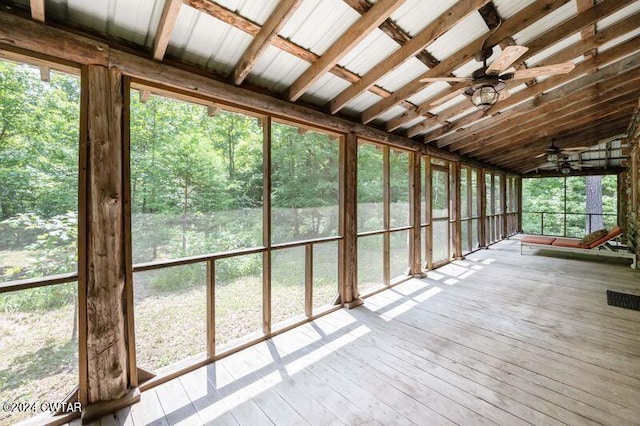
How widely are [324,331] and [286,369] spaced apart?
0.83 meters

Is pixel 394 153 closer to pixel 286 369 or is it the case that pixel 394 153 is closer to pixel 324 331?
pixel 324 331

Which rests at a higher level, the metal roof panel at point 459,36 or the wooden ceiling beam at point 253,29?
the metal roof panel at point 459,36

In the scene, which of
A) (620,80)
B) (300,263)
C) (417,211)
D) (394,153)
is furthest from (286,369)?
(620,80)

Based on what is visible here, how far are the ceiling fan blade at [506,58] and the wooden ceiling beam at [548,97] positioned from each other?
9.66ft

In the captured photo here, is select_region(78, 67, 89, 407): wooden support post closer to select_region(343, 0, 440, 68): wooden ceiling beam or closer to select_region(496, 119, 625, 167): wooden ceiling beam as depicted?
select_region(343, 0, 440, 68): wooden ceiling beam

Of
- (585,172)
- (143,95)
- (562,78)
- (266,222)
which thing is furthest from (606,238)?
(143,95)

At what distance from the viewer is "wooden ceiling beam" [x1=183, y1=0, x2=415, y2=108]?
6.39 feet

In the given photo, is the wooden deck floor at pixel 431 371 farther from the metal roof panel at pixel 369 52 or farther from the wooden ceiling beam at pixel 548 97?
the wooden ceiling beam at pixel 548 97

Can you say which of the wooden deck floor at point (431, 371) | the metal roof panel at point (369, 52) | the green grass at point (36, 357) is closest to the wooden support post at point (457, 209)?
the wooden deck floor at point (431, 371)

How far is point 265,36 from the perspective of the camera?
2178 millimetres

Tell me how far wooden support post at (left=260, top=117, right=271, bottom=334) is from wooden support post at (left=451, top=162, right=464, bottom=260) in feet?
17.9

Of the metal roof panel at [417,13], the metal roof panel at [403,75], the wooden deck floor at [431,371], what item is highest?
the metal roof panel at [417,13]

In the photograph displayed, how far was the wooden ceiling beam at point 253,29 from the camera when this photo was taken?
195cm

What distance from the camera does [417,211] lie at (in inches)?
216
